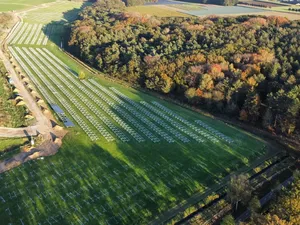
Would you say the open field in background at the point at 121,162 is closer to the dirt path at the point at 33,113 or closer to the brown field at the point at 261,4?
the dirt path at the point at 33,113

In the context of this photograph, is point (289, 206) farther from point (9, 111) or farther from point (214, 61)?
point (9, 111)

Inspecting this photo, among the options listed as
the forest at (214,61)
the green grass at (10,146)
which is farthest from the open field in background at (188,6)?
the green grass at (10,146)

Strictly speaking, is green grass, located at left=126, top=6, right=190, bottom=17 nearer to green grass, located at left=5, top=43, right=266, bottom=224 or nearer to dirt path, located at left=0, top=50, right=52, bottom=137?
dirt path, located at left=0, top=50, right=52, bottom=137

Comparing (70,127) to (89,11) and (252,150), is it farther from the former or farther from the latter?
(89,11)

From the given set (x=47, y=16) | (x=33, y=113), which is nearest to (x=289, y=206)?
(x=33, y=113)

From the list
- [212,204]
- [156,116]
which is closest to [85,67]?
[156,116]
